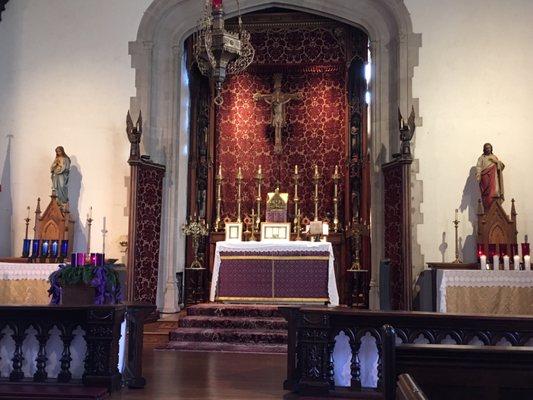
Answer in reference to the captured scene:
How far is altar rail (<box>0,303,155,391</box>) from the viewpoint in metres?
4.82

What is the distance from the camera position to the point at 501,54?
9.90m

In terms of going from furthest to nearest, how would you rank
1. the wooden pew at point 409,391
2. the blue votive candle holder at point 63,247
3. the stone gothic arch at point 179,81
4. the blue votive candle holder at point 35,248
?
the stone gothic arch at point 179,81
the blue votive candle holder at point 63,247
the blue votive candle holder at point 35,248
the wooden pew at point 409,391

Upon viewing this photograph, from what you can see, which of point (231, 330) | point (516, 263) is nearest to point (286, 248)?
point (231, 330)

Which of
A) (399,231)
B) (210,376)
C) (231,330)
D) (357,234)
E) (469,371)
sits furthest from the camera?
(357,234)

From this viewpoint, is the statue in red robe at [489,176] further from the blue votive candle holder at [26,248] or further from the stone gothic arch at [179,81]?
the blue votive candle holder at [26,248]

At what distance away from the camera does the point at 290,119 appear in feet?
41.5

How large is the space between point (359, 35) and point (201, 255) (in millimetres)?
5299

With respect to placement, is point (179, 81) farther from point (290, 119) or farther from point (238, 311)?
point (238, 311)

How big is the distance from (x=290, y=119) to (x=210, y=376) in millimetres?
7523

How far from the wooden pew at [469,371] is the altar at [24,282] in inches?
280

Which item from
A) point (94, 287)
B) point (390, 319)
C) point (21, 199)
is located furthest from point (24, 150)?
point (390, 319)

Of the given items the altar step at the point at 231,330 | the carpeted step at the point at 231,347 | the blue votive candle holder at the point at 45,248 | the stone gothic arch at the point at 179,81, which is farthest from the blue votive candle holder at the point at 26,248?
the carpeted step at the point at 231,347

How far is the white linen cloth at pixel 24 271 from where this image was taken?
8.82 m

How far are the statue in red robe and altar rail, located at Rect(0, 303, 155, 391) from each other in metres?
6.18
